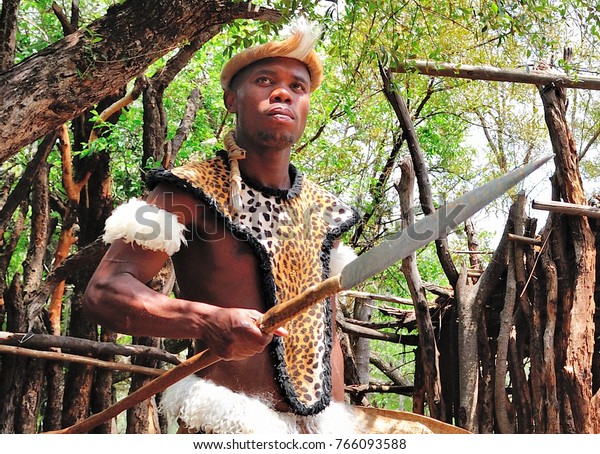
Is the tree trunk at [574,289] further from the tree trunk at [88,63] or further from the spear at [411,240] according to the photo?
the spear at [411,240]

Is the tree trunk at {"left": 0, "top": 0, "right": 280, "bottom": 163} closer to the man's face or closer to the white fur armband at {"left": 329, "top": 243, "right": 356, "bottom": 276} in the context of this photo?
the man's face

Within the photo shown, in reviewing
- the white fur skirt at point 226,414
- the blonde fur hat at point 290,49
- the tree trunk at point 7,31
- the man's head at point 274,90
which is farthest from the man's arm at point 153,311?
the tree trunk at point 7,31

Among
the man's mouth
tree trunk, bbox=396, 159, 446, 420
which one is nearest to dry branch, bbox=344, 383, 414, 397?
tree trunk, bbox=396, 159, 446, 420

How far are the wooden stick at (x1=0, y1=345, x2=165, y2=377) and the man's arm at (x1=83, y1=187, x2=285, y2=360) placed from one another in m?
3.48

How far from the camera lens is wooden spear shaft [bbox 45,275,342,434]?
155 cm

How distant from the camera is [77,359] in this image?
17.9 feet

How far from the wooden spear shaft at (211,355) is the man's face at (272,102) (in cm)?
71

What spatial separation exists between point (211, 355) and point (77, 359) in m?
3.97

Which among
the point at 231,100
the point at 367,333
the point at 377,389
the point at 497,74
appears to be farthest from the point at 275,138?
the point at 377,389

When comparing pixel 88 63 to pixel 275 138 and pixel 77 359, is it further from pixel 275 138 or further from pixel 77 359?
pixel 77 359

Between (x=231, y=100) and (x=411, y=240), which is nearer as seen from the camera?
(x=411, y=240)

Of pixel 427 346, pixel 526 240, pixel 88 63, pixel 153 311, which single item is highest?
pixel 88 63

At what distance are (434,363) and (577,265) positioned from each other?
1.10 meters

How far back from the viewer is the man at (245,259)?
1.92 m
